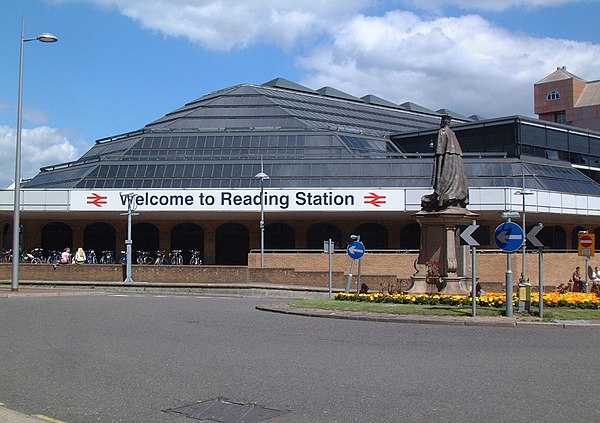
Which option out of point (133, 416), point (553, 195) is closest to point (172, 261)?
point (553, 195)

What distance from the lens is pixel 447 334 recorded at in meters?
17.0

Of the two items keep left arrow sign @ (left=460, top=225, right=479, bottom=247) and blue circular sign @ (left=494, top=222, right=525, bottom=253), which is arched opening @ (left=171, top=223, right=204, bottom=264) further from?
blue circular sign @ (left=494, top=222, right=525, bottom=253)

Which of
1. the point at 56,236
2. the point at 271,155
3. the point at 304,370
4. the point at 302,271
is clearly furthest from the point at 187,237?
the point at 304,370

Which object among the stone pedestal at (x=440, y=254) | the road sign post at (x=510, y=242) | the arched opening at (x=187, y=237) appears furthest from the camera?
the arched opening at (x=187, y=237)

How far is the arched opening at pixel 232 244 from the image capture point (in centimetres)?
5622

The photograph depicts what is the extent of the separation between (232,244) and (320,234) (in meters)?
6.46

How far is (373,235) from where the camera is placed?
56.7 m

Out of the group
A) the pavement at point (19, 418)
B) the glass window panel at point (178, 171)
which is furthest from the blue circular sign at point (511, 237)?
the glass window panel at point (178, 171)

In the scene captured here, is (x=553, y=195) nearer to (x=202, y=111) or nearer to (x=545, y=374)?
(x=202, y=111)

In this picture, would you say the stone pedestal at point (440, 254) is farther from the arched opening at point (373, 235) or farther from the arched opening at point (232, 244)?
the arched opening at point (232, 244)

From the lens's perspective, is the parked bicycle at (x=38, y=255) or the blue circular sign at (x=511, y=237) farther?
Result: the parked bicycle at (x=38, y=255)

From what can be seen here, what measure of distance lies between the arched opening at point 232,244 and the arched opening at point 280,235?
173 cm

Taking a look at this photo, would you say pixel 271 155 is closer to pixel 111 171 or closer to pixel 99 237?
pixel 111 171

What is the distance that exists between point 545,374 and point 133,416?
6055 mm
